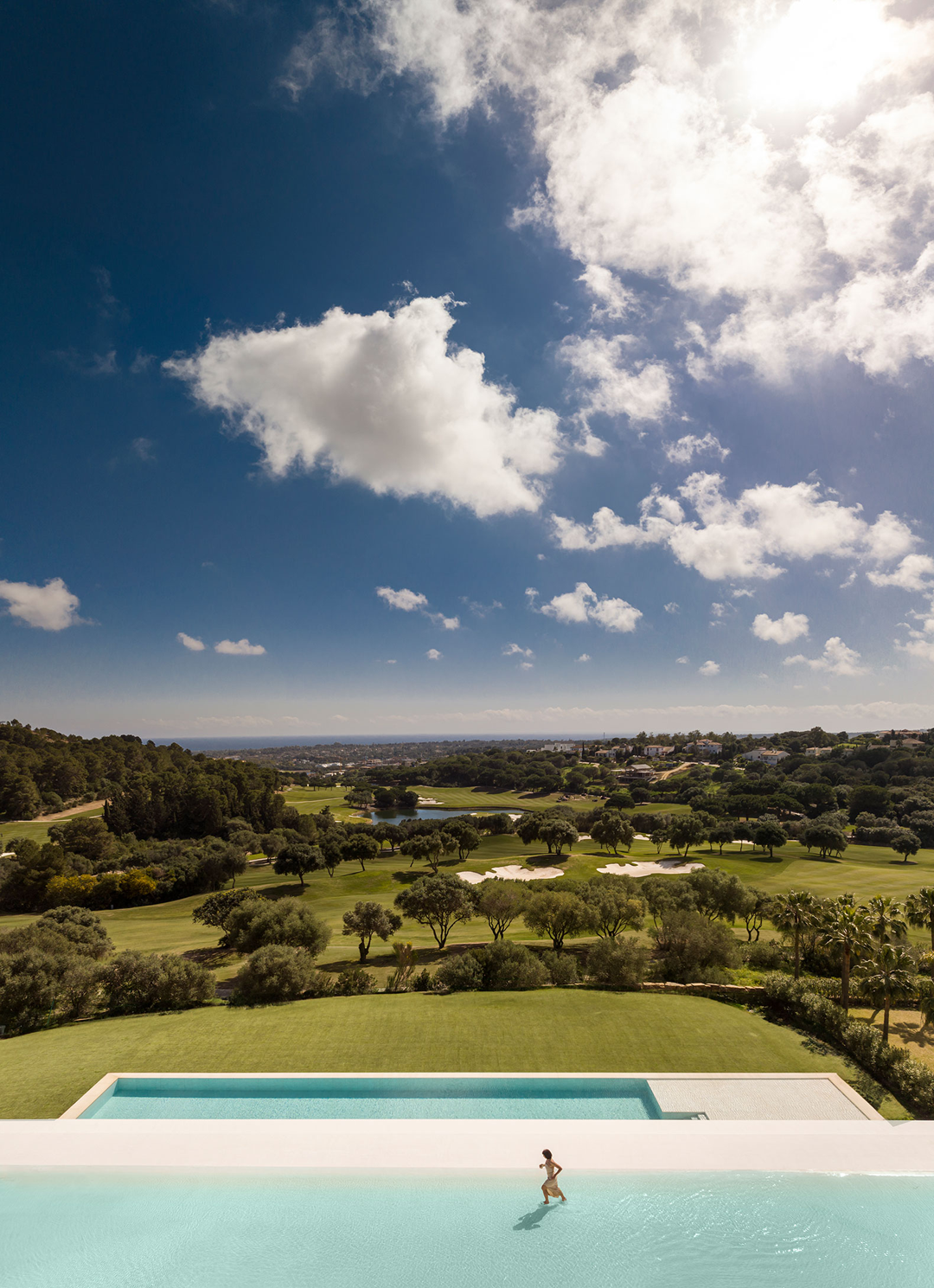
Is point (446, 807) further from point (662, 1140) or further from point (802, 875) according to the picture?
point (662, 1140)

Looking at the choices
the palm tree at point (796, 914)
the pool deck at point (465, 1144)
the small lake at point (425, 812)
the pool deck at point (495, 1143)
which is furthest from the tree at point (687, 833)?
the small lake at point (425, 812)

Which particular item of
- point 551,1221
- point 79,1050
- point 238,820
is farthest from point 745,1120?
point 238,820

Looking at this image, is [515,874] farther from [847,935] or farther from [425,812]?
[425,812]

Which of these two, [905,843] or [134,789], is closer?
[905,843]

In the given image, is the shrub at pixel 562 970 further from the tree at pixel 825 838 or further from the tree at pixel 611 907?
the tree at pixel 825 838

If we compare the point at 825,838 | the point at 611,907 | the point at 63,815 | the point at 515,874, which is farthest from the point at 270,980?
the point at 63,815
